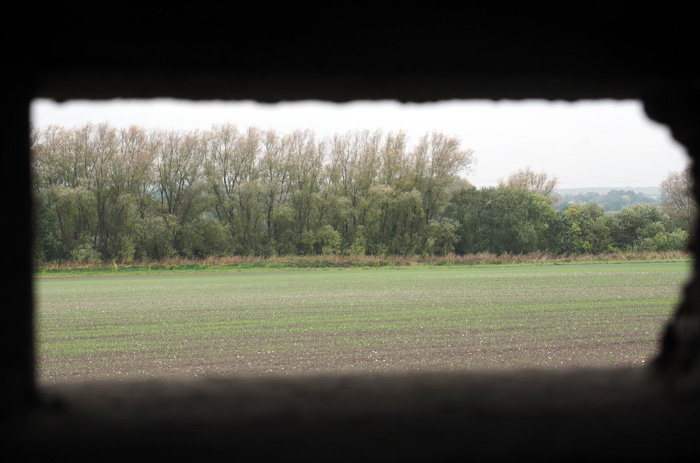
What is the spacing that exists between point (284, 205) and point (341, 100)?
197 feet

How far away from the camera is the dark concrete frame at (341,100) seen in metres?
1.87

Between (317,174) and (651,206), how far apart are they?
3784 cm

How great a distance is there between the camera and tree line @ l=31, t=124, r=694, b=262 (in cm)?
5528

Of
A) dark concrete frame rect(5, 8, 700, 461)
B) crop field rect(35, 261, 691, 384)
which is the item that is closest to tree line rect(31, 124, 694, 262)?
crop field rect(35, 261, 691, 384)

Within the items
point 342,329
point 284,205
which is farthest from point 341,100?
point 284,205

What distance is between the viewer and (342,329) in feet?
60.3

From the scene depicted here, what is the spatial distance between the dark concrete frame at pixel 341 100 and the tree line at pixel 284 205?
5510 cm

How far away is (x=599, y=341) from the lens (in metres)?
16.0

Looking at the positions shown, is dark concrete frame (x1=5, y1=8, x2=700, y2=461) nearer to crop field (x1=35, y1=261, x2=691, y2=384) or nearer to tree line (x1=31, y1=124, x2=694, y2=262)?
crop field (x1=35, y1=261, x2=691, y2=384)

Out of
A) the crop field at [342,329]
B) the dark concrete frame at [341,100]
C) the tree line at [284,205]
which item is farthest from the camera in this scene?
the tree line at [284,205]

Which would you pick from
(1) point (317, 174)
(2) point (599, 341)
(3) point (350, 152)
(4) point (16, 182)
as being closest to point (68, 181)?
(1) point (317, 174)

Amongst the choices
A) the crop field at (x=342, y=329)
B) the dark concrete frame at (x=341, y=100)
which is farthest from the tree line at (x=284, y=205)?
the dark concrete frame at (x=341, y=100)

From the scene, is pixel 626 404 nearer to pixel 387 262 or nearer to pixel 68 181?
pixel 387 262

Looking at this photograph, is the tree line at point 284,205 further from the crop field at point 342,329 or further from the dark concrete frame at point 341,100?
the dark concrete frame at point 341,100
